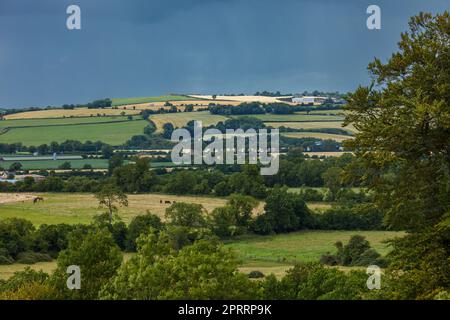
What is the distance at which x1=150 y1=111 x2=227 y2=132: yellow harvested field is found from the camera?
15288 cm

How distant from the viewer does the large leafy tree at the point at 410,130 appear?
26922mm

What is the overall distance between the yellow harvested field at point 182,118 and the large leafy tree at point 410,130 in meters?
119

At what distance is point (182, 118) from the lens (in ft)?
525

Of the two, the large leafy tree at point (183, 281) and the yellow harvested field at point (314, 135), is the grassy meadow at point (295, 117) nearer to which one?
the yellow harvested field at point (314, 135)

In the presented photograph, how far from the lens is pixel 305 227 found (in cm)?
8231

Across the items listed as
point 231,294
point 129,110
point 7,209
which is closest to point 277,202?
point 7,209

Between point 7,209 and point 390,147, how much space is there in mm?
68134

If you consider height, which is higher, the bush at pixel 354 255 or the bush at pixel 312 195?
the bush at pixel 312 195

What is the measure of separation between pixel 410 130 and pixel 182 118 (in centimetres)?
13415

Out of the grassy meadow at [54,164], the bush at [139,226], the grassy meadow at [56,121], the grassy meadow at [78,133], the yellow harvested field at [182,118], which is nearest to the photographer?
the bush at [139,226]

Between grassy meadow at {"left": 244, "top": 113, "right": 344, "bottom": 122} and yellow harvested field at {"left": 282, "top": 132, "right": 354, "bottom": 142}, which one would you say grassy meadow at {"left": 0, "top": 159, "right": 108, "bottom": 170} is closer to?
yellow harvested field at {"left": 282, "top": 132, "right": 354, "bottom": 142}

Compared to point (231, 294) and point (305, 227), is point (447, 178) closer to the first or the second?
point (231, 294)

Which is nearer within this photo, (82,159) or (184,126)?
(82,159)

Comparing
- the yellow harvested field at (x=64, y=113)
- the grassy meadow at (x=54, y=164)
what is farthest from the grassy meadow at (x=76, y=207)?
the yellow harvested field at (x=64, y=113)
